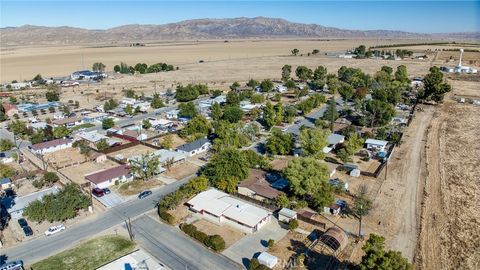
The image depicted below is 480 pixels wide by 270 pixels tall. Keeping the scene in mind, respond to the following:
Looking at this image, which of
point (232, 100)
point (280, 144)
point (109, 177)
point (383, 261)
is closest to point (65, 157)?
point (109, 177)

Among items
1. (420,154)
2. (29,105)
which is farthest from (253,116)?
(29,105)

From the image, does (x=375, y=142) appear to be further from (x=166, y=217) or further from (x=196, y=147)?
(x=166, y=217)

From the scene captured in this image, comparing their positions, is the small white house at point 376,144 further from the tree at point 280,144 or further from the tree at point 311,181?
the tree at point 311,181

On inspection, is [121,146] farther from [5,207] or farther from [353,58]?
[353,58]

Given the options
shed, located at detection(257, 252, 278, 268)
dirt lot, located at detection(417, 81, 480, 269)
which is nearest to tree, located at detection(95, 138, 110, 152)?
shed, located at detection(257, 252, 278, 268)

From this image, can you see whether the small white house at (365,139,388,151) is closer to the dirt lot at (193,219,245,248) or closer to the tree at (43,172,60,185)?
the dirt lot at (193,219,245,248)
